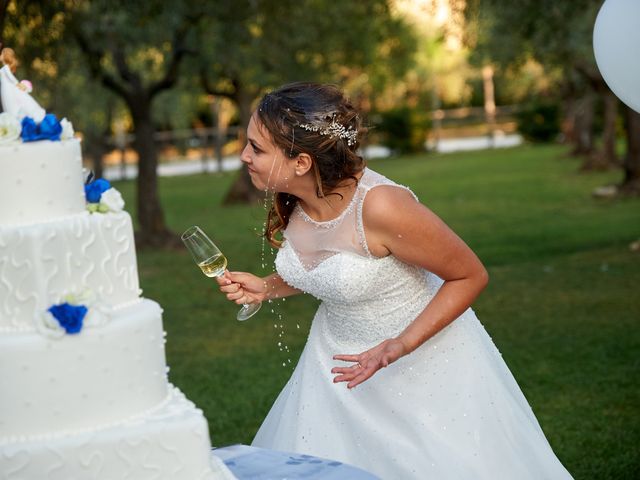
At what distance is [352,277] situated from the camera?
4281 millimetres

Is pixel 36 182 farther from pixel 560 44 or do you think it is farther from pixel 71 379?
pixel 560 44

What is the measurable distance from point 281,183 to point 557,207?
17.5m

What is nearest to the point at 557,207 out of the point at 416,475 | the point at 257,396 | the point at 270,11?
the point at 270,11

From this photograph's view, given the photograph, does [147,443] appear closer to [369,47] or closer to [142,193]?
[142,193]

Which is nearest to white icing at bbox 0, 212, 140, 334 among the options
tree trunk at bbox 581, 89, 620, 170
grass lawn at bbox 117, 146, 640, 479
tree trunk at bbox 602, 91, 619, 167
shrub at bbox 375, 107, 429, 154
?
grass lawn at bbox 117, 146, 640, 479

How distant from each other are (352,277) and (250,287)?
555mm

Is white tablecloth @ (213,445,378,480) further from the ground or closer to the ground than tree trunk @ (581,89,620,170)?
further from the ground

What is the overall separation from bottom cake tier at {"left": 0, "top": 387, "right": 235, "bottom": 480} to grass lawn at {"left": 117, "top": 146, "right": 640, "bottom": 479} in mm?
3340

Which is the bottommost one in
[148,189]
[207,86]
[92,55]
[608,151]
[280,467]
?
[608,151]

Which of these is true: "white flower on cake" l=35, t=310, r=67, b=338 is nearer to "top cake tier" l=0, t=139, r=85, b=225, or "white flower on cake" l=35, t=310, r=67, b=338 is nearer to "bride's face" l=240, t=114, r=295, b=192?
"top cake tier" l=0, t=139, r=85, b=225

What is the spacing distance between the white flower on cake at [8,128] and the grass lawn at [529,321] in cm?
388

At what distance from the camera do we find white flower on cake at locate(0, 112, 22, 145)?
132 inches

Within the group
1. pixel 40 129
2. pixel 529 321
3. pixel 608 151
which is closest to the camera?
pixel 40 129

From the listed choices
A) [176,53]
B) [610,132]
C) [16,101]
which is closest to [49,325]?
[16,101]
